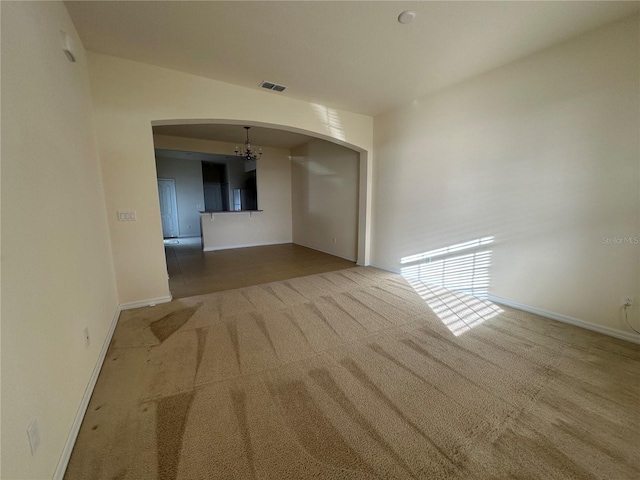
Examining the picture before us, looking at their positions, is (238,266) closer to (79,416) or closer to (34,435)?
(79,416)

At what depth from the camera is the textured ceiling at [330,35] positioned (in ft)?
6.48

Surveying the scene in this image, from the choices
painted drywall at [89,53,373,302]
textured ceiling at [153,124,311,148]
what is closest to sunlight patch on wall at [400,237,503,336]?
painted drywall at [89,53,373,302]

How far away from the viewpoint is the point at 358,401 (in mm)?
1596

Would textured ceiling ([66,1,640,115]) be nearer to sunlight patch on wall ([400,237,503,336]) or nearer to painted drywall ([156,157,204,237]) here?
sunlight patch on wall ([400,237,503,336])

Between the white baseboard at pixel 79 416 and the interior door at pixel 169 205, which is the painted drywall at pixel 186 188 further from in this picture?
the white baseboard at pixel 79 416

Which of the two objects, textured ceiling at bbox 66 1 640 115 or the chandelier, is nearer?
textured ceiling at bbox 66 1 640 115

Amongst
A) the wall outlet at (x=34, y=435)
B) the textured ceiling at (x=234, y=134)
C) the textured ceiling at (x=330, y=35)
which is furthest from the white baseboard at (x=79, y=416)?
the textured ceiling at (x=234, y=134)

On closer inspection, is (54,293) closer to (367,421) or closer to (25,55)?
(25,55)

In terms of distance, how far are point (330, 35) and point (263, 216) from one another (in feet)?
17.7

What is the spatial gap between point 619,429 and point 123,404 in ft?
9.66

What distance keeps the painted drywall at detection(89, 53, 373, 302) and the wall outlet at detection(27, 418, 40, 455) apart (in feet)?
7.36

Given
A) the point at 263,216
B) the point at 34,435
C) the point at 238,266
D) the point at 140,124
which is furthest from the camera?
the point at 263,216

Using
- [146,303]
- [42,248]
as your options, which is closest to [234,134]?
[146,303]

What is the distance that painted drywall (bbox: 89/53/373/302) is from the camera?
268 centimetres
